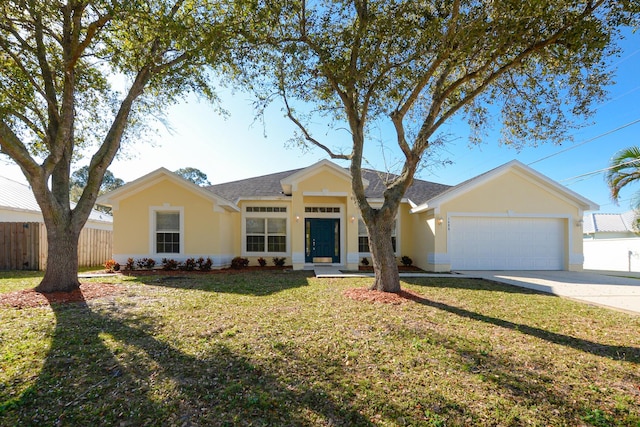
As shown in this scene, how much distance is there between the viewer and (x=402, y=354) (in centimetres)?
415

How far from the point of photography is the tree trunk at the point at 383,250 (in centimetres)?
741

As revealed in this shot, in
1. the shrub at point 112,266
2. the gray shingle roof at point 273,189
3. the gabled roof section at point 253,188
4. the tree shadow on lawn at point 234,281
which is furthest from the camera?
the gray shingle roof at point 273,189

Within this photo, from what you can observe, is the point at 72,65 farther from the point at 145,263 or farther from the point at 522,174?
the point at 522,174

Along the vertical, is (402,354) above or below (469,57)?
below

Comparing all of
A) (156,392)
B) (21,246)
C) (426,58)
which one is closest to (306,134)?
(426,58)

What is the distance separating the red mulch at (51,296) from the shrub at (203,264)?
3913mm

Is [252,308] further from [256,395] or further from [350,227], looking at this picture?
[350,227]

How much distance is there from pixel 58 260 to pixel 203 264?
205 inches

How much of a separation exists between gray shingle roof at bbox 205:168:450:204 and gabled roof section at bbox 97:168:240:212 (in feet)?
4.79

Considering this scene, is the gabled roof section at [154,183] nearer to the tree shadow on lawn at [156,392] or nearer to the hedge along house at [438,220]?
the hedge along house at [438,220]

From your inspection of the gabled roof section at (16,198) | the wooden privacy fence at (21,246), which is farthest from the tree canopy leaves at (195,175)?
the wooden privacy fence at (21,246)

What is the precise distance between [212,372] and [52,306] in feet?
16.8

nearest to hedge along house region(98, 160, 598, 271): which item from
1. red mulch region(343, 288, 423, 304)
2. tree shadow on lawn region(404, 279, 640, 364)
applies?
red mulch region(343, 288, 423, 304)

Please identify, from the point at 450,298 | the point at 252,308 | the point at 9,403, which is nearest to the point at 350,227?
the point at 450,298
